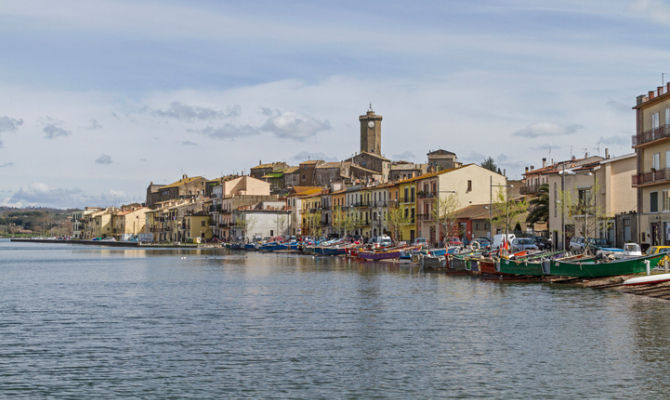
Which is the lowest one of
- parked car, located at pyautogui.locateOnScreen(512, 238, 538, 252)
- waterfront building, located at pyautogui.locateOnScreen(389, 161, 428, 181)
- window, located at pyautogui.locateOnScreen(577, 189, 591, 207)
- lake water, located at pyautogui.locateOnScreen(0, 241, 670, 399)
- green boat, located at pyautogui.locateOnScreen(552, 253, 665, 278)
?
lake water, located at pyautogui.locateOnScreen(0, 241, 670, 399)

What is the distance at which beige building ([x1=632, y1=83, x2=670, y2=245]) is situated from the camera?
188 feet

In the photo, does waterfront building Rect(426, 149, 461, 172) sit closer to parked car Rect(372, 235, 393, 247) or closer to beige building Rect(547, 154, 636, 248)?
parked car Rect(372, 235, 393, 247)

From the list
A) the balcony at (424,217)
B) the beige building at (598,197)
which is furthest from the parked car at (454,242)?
the balcony at (424,217)

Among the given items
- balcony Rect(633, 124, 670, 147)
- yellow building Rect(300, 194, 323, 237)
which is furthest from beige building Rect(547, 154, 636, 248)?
yellow building Rect(300, 194, 323, 237)

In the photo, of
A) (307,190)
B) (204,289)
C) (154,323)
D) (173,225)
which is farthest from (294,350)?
(173,225)

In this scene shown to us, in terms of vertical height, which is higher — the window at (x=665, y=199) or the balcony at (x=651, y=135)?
the balcony at (x=651, y=135)

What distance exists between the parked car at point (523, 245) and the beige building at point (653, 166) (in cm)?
877

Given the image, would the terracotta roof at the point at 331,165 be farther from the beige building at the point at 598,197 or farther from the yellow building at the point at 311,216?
the beige building at the point at 598,197

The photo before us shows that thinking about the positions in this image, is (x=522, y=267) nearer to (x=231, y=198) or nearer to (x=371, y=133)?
(x=231, y=198)

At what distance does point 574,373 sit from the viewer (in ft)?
72.8

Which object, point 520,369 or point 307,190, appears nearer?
point 520,369

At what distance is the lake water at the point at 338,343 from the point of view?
68.4 ft

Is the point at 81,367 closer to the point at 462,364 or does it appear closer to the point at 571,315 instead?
the point at 462,364

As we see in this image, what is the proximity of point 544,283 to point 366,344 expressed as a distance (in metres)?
25.8
